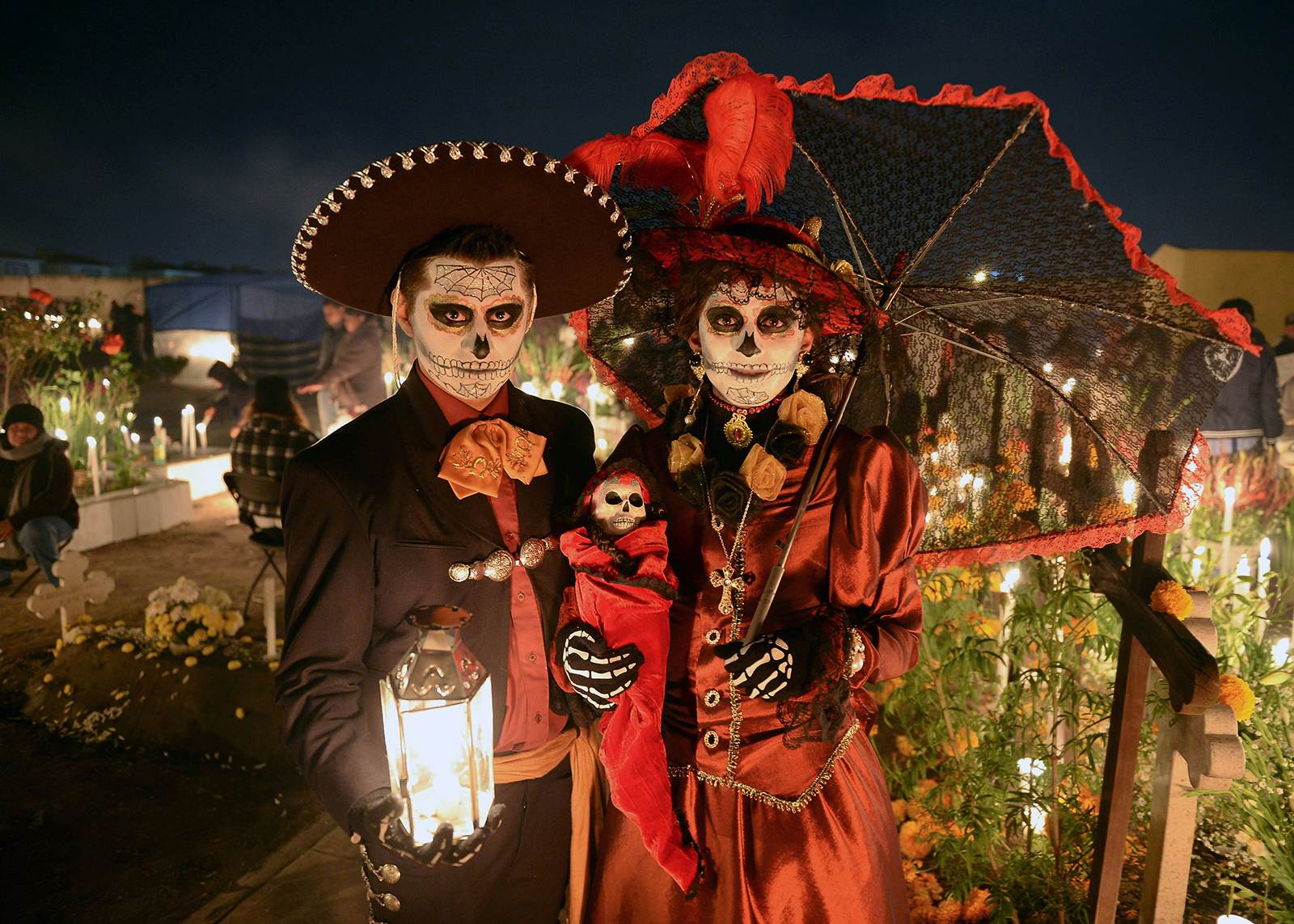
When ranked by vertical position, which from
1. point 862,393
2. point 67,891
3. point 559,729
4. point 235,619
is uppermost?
point 862,393

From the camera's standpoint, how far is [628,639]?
1635 millimetres

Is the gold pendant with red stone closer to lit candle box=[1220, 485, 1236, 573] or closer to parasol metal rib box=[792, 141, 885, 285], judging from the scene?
parasol metal rib box=[792, 141, 885, 285]

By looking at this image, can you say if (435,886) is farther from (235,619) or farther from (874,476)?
(235,619)

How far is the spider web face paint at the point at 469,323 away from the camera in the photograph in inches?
67.3

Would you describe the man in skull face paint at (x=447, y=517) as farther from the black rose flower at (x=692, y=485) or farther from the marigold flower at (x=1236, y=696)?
the marigold flower at (x=1236, y=696)

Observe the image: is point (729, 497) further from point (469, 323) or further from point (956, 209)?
point (956, 209)

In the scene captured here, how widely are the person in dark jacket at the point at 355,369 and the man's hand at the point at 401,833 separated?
7404 millimetres

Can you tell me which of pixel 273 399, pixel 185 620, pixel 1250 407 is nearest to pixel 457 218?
pixel 185 620

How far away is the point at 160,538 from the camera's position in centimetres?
786

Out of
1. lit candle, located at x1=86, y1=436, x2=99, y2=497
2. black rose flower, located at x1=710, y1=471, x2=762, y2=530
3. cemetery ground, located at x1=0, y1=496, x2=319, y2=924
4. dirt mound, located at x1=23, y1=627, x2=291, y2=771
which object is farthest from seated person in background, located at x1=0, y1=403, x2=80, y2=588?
black rose flower, located at x1=710, y1=471, x2=762, y2=530

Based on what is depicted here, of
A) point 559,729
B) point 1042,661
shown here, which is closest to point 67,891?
point 559,729

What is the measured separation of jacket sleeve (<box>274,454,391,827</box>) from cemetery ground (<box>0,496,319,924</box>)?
225 cm

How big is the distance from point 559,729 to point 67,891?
2.81 meters

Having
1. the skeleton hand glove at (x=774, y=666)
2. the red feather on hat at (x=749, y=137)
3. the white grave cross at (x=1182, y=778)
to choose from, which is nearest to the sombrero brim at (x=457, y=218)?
the red feather on hat at (x=749, y=137)
